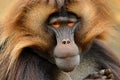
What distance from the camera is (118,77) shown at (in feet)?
22.9

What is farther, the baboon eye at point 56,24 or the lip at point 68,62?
the baboon eye at point 56,24

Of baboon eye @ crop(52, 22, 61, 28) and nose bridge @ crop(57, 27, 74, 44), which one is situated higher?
baboon eye @ crop(52, 22, 61, 28)

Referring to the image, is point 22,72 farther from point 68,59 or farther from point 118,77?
point 118,77

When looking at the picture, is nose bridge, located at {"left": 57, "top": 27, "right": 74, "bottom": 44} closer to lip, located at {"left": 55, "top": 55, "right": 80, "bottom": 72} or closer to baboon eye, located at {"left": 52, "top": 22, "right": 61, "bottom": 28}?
baboon eye, located at {"left": 52, "top": 22, "right": 61, "bottom": 28}

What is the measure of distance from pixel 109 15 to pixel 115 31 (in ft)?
0.93

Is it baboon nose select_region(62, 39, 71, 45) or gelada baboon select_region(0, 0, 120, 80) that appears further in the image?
gelada baboon select_region(0, 0, 120, 80)

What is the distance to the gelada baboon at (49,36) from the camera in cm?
647

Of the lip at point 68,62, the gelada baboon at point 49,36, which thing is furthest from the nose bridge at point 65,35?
the lip at point 68,62

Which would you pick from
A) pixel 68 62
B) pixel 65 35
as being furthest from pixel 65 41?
pixel 68 62

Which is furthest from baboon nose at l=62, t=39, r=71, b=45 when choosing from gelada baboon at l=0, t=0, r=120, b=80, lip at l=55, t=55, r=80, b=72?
lip at l=55, t=55, r=80, b=72

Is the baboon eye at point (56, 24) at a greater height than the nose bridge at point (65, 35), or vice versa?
the baboon eye at point (56, 24)

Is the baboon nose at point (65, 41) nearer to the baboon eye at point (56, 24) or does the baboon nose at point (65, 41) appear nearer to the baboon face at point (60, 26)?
the baboon face at point (60, 26)

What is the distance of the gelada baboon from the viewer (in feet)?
21.2

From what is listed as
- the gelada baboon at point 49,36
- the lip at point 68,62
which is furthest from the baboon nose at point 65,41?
the lip at point 68,62
